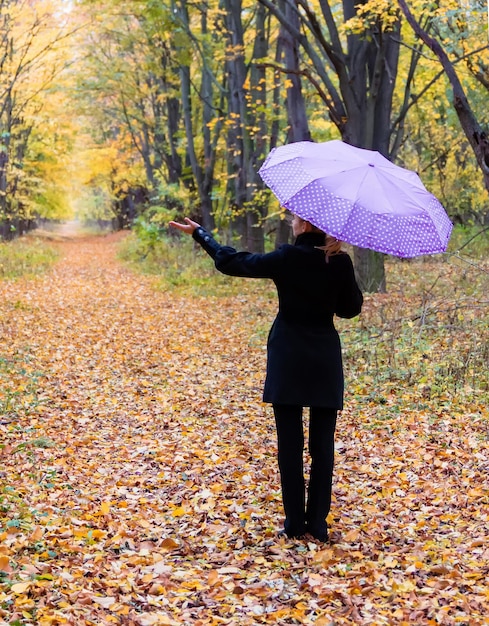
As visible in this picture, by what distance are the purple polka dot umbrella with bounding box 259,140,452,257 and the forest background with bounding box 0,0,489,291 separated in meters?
4.43

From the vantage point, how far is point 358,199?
3846 millimetres

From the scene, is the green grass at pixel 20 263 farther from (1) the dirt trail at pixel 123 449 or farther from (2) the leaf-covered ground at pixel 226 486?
(2) the leaf-covered ground at pixel 226 486

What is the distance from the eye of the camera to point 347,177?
12.9 feet

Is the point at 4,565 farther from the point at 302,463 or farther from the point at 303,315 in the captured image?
the point at 303,315

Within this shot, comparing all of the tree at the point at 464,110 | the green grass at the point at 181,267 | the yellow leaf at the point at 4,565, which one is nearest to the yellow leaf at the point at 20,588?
the yellow leaf at the point at 4,565

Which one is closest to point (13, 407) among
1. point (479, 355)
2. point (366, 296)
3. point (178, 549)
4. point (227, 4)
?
point (178, 549)

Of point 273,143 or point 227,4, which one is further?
point 273,143

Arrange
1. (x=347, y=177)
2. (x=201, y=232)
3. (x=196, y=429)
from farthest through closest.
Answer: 1. (x=196, y=429)
2. (x=201, y=232)
3. (x=347, y=177)

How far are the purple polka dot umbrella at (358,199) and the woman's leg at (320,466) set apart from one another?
109cm

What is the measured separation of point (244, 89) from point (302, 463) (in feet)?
47.4

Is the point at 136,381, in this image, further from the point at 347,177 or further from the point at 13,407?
the point at 347,177

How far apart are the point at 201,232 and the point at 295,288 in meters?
0.69

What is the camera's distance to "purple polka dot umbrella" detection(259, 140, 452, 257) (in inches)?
150

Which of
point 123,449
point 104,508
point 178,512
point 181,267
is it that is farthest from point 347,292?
point 181,267
